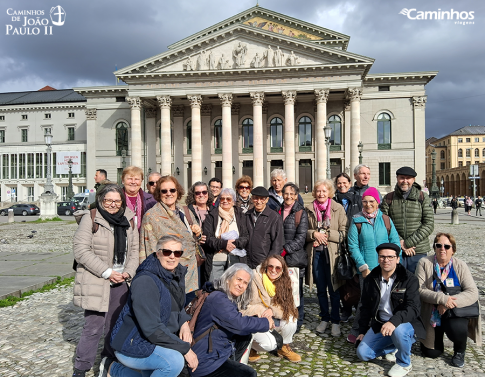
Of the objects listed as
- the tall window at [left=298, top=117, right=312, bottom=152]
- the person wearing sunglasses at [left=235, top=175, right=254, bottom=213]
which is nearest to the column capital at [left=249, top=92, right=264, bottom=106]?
the tall window at [left=298, top=117, right=312, bottom=152]

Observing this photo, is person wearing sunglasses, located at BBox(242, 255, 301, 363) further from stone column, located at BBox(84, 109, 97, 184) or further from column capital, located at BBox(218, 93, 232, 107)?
stone column, located at BBox(84, 109, 97, 184)

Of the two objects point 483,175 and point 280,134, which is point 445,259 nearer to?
point 280,134

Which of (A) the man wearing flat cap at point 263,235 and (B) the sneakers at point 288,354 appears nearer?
(B) the sneakers at point 288,354

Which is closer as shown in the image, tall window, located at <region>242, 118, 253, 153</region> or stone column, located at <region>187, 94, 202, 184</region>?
stone column, located at <region>187, 94, 202, 184</region>

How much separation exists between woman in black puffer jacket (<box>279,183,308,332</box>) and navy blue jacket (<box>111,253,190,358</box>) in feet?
7.41

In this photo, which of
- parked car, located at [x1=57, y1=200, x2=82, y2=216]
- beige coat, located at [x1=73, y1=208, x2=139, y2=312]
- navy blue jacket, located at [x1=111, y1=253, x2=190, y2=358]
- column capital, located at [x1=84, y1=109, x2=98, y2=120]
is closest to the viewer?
navy blue jacket, located at [x1=111, y1=253, x2=190, y2=358]

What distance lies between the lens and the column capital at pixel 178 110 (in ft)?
133

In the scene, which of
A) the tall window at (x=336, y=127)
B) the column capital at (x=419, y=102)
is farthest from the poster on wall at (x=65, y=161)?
the column capital at (x=419, y=102)

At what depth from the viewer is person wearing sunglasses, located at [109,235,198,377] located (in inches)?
134

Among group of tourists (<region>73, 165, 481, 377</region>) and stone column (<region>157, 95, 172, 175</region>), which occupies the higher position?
stone column (<region>157, 95, 172, 175</region>)

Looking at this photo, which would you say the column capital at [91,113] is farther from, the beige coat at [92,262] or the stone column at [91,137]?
the beige coat at [92,262]

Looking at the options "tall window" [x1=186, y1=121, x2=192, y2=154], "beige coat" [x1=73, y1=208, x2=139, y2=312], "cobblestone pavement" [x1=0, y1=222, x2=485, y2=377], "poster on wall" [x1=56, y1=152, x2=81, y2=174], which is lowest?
"cobblestone pavement" [x1=0, y1=222, x2=485, y2=377]

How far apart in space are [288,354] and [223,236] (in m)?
1.70

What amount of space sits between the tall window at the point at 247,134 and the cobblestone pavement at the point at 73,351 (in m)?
33.9
